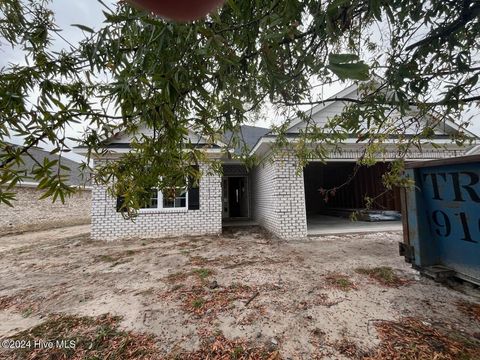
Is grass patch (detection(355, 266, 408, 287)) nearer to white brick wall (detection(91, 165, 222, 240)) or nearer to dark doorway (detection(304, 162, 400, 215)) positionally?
white brick wall (detection(91, 165, 222, 240))

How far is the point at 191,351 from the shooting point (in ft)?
7.06

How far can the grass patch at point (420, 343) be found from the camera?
199cm

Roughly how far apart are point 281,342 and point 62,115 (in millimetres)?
2529

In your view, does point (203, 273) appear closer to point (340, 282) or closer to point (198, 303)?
point (198, 303)

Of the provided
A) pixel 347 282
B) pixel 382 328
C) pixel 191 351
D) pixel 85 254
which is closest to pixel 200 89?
pixel 191 351

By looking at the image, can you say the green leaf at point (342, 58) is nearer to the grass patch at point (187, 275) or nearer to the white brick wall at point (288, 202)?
the grass patch at point (187, 275)

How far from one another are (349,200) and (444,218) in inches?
392

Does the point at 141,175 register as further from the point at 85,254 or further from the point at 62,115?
the point at 85,254

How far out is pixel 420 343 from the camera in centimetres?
213

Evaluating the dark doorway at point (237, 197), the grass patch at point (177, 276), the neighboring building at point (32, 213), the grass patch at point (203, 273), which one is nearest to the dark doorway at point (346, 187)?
the dark doorway at point (237, 197)

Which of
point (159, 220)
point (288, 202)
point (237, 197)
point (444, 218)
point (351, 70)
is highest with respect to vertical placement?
point (351, 70)

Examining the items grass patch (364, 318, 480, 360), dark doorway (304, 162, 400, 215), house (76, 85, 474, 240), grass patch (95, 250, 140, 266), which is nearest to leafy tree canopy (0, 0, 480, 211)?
grass patch (364, 318, 480, 360)

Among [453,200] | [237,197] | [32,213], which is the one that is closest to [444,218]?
[453,200]

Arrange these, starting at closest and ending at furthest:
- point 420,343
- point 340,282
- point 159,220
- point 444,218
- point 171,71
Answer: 1. point 171,71
2. point 420,343
3. point 444,218
4. point 340,282
5. point 159,220
